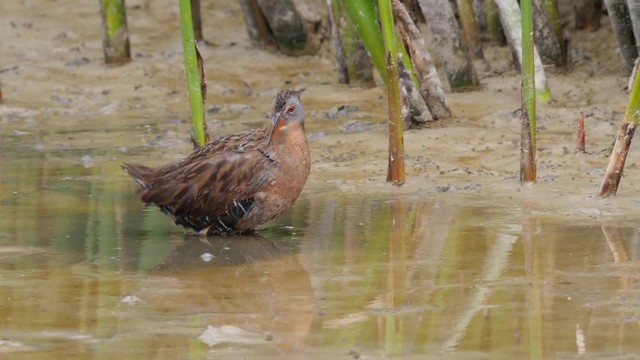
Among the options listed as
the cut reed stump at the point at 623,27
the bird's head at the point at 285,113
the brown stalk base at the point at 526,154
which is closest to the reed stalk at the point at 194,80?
the bird's head at the point at 285,113

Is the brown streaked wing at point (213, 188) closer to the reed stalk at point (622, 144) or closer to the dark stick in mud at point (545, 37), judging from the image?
the reed stalk at point (622, 144)

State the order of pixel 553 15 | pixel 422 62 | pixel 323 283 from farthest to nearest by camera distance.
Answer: pixel 553 15, pixel 422 62, pixel 323 283

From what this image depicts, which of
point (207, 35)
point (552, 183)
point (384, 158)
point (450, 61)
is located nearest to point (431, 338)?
point (552, 183)

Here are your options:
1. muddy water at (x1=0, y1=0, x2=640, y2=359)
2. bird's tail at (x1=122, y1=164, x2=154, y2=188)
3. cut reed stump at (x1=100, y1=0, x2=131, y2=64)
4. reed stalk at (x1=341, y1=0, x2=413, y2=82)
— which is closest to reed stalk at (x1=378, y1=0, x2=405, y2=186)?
muddy water at (x1=0, y1=0, x2=640, y2=359)

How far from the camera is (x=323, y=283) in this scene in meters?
5.98

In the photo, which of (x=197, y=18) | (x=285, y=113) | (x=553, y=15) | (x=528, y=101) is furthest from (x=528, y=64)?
(x=197, y=18)

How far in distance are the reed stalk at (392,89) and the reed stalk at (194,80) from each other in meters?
1.11

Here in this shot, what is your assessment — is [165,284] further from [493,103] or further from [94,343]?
[493,103]

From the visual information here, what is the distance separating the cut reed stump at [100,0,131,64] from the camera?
1238cm

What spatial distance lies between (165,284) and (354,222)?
5.40ft

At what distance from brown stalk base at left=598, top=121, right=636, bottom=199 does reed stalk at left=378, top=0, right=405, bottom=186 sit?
128 centimetres

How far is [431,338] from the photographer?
4.96m

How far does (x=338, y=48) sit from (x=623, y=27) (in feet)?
8.51

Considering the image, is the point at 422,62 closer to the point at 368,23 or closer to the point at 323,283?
the point at 368,23
